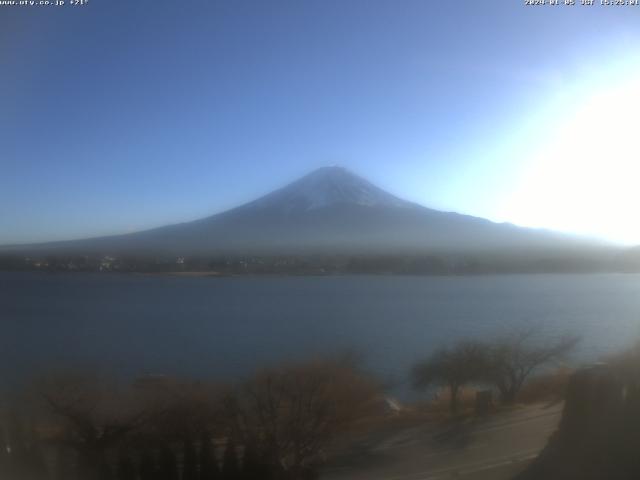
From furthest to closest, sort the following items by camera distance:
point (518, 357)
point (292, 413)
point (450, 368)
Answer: point (518, 357) → point (450, 368) → point (292, 413)

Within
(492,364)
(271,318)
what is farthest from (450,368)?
(271,318)

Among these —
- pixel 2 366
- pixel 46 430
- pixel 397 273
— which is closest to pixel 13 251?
pixel 2 366

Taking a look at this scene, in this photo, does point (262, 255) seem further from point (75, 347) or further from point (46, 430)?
point (46, 430)

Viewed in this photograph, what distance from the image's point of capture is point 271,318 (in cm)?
334

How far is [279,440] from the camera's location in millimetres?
2914

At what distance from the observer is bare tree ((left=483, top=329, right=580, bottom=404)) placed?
3.28 metres

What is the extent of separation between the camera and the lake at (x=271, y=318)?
317 centimetres

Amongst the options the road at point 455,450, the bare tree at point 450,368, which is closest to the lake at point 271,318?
the bare tree at point 450,368

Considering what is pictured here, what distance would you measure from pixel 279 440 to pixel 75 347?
4.35 feet

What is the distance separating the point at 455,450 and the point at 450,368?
0.45 metres

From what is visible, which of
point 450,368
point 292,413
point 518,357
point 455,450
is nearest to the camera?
point 292,413

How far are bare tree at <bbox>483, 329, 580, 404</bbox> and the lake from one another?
0.24ft

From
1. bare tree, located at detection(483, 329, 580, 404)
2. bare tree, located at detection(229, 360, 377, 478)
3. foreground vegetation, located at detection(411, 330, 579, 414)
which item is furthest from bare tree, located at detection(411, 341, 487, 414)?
bare tree, located at detection(229, 360, 377, 478)

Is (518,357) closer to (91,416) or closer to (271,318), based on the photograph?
(271,318)
